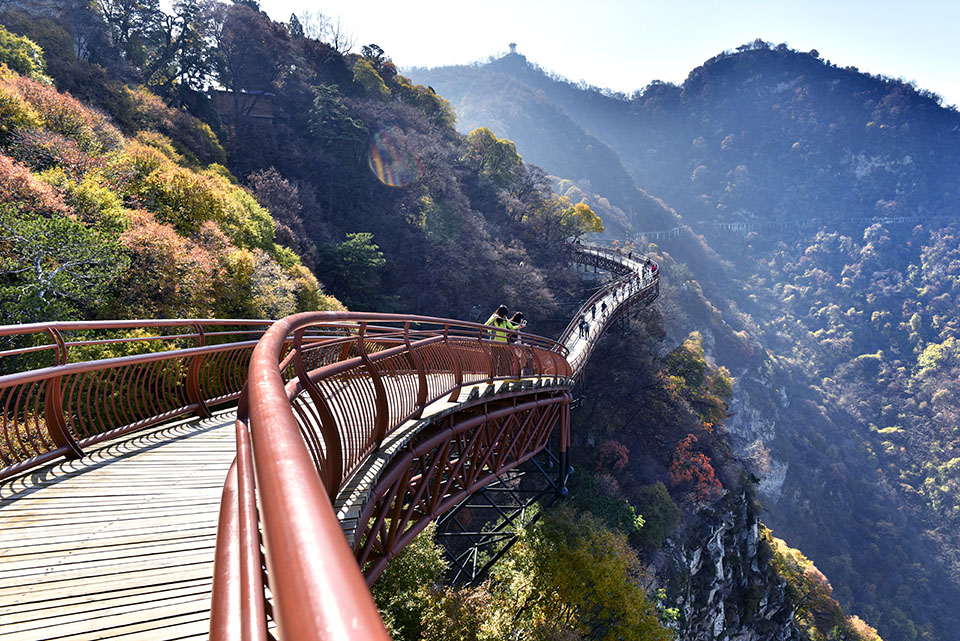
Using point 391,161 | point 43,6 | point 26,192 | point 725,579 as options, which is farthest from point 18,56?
point 725,579

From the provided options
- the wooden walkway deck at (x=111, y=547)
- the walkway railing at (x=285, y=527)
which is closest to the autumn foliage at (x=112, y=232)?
the wooden walkway deck at (x=111, y=547)

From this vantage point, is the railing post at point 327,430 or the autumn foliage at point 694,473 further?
the autumn foliage at point 694,473

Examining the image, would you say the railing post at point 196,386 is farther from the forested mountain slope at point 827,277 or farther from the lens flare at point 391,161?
the forested mountain slope at point 827,277

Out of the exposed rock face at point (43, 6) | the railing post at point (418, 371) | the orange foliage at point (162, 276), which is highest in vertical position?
the exposed rock face at point (43, 6)

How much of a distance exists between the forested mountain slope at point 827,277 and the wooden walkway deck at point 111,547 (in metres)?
34.7

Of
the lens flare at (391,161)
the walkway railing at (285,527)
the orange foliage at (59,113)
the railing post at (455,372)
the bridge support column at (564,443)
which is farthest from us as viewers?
the lens flare at (391,161)

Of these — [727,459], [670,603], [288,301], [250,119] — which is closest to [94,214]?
[288,301]

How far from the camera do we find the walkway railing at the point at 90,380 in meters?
4.06

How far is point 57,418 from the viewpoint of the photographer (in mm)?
4312

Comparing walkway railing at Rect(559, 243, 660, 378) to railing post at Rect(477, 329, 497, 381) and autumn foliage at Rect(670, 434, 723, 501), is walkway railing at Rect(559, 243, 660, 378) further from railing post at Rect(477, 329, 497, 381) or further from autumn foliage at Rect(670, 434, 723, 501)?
autumn foliage at Rect(670, 434, 723, 501)

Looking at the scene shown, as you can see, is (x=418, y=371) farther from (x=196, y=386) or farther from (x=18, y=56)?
(x=18, y=56)

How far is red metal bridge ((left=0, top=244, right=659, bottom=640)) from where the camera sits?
691 millimetres

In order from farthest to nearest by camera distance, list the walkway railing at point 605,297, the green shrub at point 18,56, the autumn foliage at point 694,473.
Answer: the autumn foliage at point 694,473, the walkway railing at point 605,297, the green shrub at point 18,56

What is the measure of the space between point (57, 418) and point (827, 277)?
358ft
